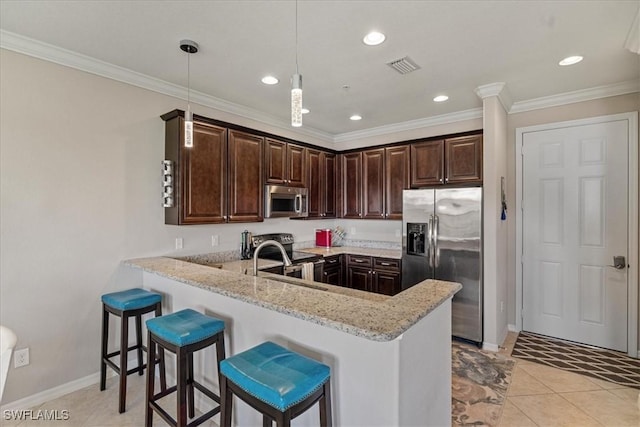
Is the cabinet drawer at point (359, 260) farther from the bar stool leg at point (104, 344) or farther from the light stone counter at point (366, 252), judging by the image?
the bar stool leg at point (104, 344)

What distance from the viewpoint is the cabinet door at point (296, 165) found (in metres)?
4.19

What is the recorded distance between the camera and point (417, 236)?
384 cm

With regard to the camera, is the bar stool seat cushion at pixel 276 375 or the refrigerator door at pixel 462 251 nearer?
the bar stool seat cushion at pixel 276 375

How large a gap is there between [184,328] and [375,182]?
11.3ft

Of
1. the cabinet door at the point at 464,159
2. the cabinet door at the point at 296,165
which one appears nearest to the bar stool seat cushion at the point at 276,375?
the cabinet door at the point at 296,165

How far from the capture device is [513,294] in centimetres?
386

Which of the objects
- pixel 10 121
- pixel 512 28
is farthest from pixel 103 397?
pixel 512 28

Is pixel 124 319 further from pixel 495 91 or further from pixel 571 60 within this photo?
pixel 571 60

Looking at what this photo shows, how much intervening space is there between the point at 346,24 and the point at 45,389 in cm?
354

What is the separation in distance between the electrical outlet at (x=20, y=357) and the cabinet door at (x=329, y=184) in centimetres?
350

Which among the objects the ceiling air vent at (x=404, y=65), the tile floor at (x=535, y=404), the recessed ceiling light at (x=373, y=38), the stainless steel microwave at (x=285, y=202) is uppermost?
the ceiling air vent at (x=404, y=65)

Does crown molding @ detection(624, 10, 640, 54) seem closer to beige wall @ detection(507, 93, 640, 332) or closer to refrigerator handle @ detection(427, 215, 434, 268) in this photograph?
beige wall @ detection(507, 93, 640, 332)

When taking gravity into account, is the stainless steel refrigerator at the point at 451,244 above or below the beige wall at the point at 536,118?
below

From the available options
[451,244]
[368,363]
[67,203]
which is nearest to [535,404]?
[451,244]
